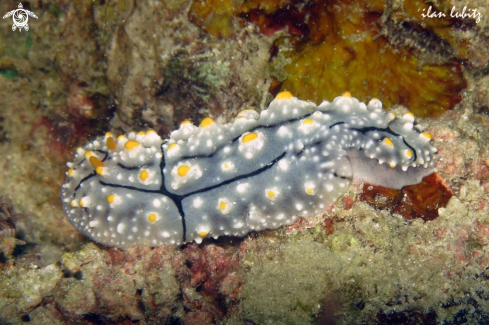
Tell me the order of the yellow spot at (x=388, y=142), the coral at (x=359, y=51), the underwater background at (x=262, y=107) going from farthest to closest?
the coral at (x=359, y=51), the yellow spot at (x=388, y=142), the underwater background at (x=262, y=107)

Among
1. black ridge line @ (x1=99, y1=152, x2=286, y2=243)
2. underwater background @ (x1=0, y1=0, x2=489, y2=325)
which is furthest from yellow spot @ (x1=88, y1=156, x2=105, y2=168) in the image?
underwater background @ (x1=0, y1=0, x2=489, y2=325)

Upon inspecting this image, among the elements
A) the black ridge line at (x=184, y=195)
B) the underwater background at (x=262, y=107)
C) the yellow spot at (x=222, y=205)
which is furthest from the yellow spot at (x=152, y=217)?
the yellow spot at (x=222, y=205)

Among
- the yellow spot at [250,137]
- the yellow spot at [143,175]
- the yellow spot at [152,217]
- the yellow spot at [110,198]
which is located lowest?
the yellow spot at [152,217]

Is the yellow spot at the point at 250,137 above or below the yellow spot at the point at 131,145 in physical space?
above

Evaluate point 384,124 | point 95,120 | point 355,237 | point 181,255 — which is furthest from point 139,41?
point 355,237

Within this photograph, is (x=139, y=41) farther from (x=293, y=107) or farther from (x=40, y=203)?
(x=40, y=203)

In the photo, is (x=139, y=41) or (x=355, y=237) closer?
(x=355, y=237)

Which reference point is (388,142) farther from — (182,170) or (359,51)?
→ (182,170)

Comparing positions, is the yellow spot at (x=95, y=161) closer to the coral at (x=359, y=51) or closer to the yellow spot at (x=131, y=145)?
the yellow spot at (x=131, y=145)
